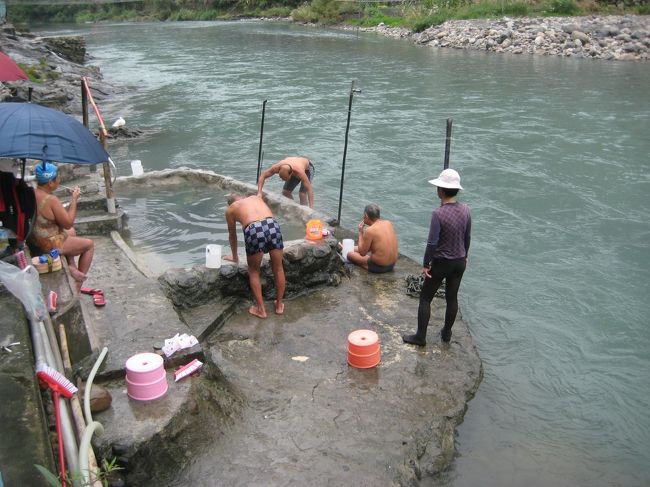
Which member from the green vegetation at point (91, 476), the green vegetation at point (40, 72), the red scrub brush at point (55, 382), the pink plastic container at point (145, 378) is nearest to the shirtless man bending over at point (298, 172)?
the pink plastic container at point (145, 378)

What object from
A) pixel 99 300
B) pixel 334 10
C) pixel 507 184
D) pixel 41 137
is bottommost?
pixel 507 184

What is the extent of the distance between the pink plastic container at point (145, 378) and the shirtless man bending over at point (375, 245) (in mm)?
3750

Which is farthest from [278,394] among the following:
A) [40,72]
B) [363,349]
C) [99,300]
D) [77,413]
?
[40,72]

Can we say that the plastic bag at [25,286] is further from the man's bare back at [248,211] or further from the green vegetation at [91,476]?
the man's bare back at [248,211]

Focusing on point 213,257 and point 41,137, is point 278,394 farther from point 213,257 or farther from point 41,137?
point 41,137

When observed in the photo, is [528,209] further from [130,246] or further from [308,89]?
[308,89]

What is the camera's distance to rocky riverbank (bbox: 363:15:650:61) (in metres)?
30.0

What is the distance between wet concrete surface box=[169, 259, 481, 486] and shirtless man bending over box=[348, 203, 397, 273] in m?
0.71

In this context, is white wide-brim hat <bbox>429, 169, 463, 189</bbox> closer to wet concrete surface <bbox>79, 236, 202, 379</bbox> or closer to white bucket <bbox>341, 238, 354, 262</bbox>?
wet concrete surface <bbox>79, 236, 202, 379</bbox>

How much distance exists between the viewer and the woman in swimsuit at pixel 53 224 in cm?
602

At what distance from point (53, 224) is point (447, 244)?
13.0 feet

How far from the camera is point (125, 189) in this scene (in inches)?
453

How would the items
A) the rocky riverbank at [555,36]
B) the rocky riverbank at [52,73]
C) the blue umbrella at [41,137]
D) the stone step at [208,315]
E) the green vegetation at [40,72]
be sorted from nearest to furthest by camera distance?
the blue umbrella at [41,137] → the stone step at [208,315] → the rocky riverbank at [52,73] → the green vegetation at [40,72] → the rocky riverbank at [555,36]

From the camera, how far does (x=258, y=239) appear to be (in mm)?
6523
